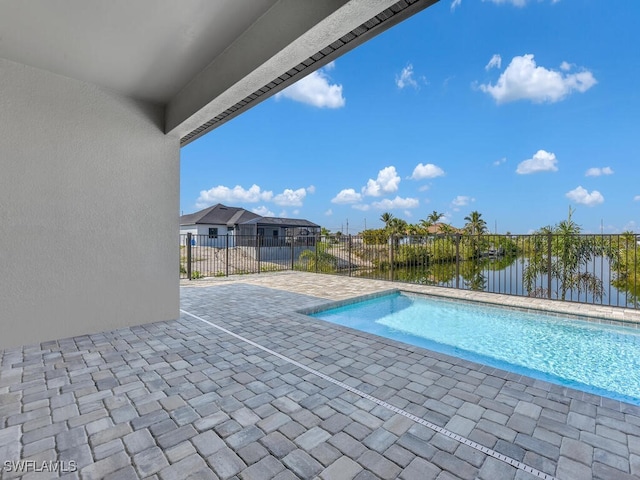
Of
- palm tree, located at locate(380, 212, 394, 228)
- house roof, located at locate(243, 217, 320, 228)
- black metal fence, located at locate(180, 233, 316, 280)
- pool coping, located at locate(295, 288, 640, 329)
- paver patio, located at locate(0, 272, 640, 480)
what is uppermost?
palm tree, located at locate(380, 212, 394, 228)

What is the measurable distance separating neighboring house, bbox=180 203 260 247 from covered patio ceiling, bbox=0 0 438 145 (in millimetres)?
20361

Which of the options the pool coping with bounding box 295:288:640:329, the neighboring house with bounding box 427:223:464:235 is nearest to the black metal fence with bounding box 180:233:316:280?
the pool coping with bounding box 295:288:640:329

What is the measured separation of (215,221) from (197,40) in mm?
24141

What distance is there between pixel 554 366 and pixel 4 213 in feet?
21.5

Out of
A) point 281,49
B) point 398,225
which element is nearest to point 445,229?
point 398,225

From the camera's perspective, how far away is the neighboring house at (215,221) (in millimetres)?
24781

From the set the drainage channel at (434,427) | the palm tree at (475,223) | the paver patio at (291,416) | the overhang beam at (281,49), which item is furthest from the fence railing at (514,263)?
the palm tree at (475,223)

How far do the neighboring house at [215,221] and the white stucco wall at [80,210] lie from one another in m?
19.3

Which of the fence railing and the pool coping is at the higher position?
the fence railing

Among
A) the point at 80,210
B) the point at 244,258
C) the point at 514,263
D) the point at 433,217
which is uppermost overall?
the point at 433,217

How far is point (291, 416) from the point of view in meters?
2.21

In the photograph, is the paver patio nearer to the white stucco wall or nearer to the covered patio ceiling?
the white stucco wall

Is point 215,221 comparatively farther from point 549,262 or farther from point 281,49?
point 281,49

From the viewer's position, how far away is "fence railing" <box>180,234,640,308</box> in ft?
19.1
